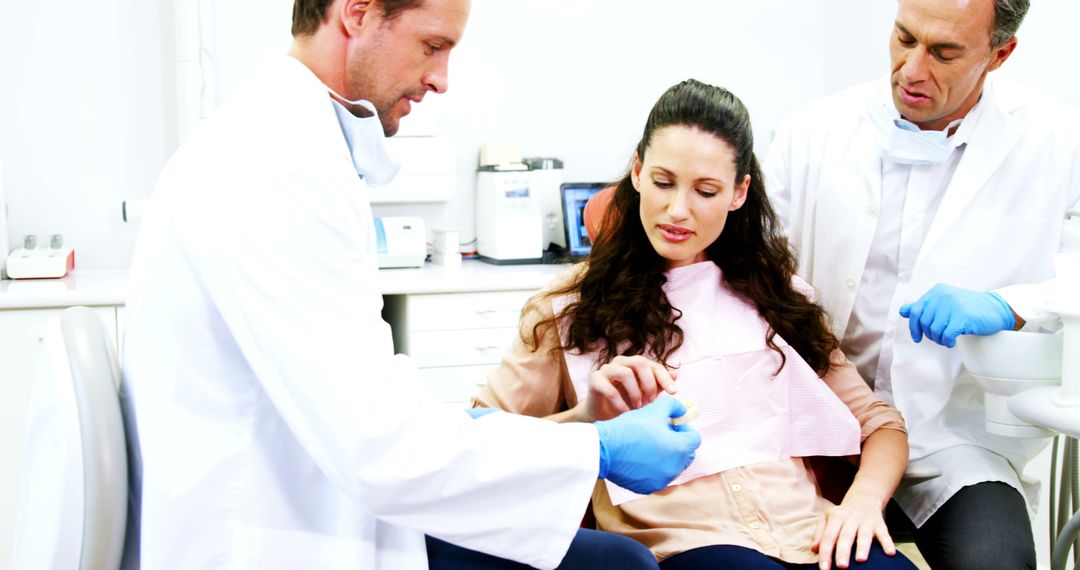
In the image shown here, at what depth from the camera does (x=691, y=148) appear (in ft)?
5.13

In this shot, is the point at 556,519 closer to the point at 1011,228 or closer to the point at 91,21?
the point at 1011,228

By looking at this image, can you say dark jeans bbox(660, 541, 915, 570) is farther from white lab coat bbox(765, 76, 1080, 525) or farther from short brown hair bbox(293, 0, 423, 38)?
short brown hair bbox(293, 0, 423, 38)

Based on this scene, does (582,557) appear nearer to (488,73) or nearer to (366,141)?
(366,141)

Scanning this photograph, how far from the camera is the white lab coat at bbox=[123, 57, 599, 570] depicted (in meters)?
1.01

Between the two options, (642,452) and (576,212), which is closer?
(642,452)

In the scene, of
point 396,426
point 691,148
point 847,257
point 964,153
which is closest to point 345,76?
point 396,426

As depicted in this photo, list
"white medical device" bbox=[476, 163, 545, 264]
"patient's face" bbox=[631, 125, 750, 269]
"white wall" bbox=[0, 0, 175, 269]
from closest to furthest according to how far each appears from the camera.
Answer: "patient's face" bbox=[631, 125, 750, 269], "white wall" bbox=[0, 0, 175, 269], "white medical device" bbox=[476, 163, 545, 264]

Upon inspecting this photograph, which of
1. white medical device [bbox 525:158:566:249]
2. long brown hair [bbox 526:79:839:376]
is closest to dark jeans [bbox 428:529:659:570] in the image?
long brown hair [bbox 526:79:839:376]

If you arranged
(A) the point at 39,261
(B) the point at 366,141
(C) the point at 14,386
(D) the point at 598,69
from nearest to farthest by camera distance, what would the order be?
1. (B) the point at 366,141
2. (C) the point at 14,386
3. (A) the point at 39,261
4. (D) the point at 598,69

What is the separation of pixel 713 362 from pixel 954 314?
1.20ft

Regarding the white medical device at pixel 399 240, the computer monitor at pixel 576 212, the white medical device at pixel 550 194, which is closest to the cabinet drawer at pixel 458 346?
the white medical device at pixel 399 240

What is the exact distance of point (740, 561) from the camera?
1.33 meters

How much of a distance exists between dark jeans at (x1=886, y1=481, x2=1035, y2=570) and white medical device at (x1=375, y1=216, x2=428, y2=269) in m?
1.87

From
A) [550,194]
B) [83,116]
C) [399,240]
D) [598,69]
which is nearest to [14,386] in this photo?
[83,116]
